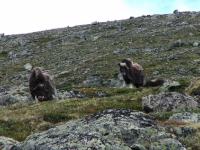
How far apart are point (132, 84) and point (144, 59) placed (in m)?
26.1

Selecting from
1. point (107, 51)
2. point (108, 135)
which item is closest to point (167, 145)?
point (108, 135)

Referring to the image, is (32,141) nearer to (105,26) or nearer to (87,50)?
(87,50)

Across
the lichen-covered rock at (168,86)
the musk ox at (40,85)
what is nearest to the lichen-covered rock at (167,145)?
the lichen-covered rock at (168,86)

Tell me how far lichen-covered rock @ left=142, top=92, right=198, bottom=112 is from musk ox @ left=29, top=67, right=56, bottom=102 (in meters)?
10.3

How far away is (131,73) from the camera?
37.8 m

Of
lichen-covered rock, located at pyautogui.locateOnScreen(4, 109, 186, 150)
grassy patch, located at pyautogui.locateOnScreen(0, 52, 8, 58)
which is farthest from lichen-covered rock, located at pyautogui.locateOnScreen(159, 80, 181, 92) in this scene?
grassy patch, located at pyautogui.locateOnScreen(0, 52, 8, 58)

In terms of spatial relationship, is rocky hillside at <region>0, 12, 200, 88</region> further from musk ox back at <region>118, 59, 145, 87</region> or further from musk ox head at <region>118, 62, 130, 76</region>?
musk ox head at <region>118, 62, 130, 76</region>

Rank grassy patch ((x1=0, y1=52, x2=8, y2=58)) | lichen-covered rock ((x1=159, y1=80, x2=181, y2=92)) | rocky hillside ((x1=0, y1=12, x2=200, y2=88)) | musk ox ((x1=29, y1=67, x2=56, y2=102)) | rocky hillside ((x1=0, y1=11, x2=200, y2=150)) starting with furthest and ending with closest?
grassy patch ((x1=0, y1=52, x2=8, y2=58)) → rocky hillside ((x1=0, y1=12, x2=200, y2=88)) → musk ox ((x1=29, y1=67, x2=56, y2=102)) → lichen-covered rock ((x1=159, y1=80, x2=181, y2=92)) → rocky hillside ((x1=0, y1=11, x2=200, y2=150))

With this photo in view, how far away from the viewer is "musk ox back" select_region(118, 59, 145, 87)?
1471 inches

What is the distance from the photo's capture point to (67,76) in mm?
58250

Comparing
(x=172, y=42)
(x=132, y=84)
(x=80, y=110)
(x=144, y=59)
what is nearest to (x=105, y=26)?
(x=172, y=42)

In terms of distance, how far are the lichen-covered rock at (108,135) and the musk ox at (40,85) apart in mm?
17728

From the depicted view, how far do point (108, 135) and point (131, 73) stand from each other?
27.2 meters

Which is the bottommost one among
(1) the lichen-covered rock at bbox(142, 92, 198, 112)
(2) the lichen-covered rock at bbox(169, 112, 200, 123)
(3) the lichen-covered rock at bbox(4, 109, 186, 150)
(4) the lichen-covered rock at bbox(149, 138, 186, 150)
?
(1) the lichen-covered rock at bbox(142, 92, 198, 112)
